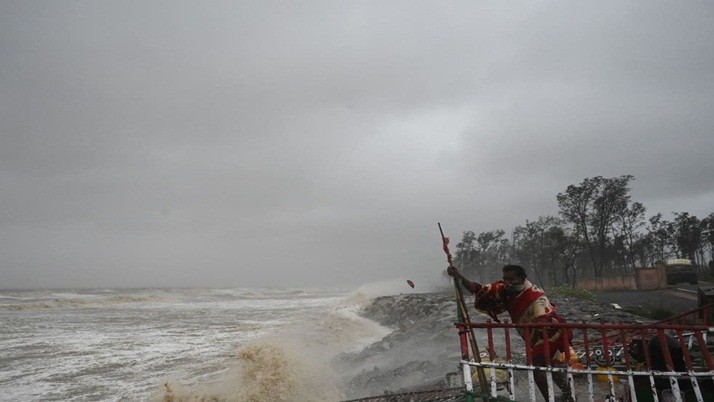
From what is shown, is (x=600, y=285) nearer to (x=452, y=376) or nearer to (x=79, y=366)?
(x=452, y=376)

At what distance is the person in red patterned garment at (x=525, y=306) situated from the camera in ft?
15.3

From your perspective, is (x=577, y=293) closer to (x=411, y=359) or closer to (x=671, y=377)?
(x=411, y=359)

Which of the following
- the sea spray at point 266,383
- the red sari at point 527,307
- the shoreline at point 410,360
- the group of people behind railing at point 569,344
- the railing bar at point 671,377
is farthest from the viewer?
the shoreline at point 410,360

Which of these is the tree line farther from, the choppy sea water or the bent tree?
the choppy sea water

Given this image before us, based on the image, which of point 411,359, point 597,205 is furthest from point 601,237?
point 411,359

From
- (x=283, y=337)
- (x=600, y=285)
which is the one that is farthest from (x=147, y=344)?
(x=600, y=285)

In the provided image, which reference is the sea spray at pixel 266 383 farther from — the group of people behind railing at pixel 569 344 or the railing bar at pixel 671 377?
the railing bar at pixel 671 377

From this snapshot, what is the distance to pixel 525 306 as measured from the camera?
4.93 meters

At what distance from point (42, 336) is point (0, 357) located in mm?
5104

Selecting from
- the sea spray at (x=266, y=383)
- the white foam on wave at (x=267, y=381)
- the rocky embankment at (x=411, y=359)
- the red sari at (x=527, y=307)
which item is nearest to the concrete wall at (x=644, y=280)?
the rocky embankment at (x=411, y=359)

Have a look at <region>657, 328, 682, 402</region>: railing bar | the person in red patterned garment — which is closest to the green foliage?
the person in red patterned garment

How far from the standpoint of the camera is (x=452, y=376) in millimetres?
7730

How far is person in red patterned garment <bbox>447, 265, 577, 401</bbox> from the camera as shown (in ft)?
15.3

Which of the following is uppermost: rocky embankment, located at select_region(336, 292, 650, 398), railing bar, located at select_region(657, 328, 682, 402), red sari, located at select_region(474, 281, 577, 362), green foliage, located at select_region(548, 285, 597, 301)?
red sari, located at select_region(474, 281, 577, 362)
